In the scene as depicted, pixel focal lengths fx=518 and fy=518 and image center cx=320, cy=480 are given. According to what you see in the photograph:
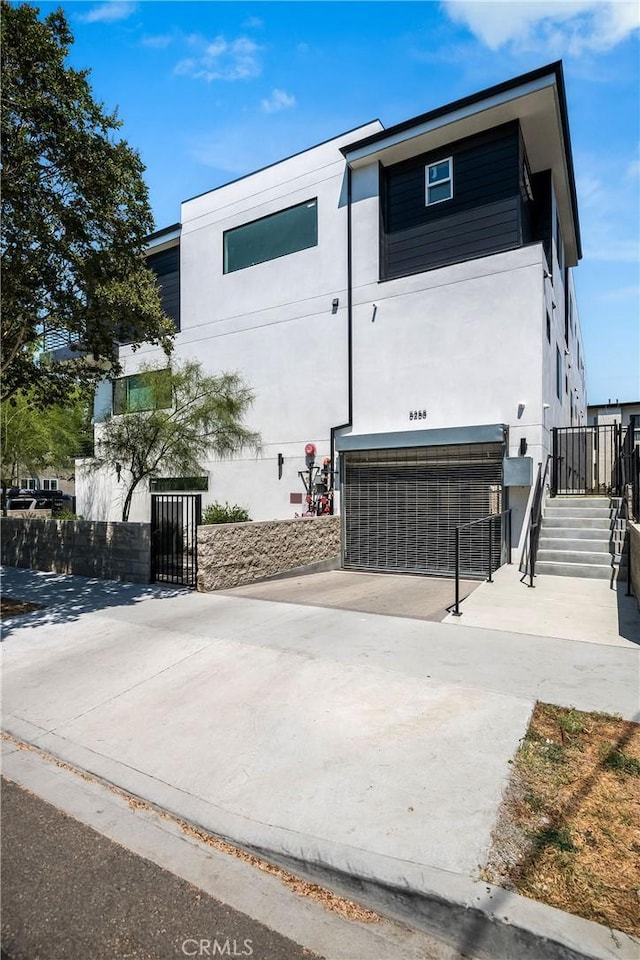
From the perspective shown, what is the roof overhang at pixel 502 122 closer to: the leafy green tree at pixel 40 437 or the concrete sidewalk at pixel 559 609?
the concrete sidewalk at pixel 559 609

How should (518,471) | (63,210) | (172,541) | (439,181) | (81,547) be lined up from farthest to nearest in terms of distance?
(439,181), (81,547), (518,471), (172,541), (63,210)

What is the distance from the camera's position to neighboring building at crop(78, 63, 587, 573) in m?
10.8

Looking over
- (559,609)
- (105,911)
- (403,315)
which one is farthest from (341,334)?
(105,911)

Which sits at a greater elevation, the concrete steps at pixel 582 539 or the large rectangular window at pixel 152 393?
the large rectangular window at pixel 152 393

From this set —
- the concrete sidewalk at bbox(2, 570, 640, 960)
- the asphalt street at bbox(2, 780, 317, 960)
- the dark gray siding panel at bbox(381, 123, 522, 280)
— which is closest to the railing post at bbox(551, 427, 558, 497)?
the dark gray siding panel at bbox(381, 123, 522, 280)

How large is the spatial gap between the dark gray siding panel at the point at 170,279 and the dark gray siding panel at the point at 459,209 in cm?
715

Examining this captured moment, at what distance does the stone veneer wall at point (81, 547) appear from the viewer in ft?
33.1

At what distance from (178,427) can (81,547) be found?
365 cm

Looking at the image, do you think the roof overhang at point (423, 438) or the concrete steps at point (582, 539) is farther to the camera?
the roof overhang at point (423, 438)

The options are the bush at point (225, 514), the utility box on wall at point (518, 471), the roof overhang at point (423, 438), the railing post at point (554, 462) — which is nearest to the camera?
the utility box on wall at point (518, 471)

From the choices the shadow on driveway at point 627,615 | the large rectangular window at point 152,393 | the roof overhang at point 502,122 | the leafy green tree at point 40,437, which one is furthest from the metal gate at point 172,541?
the roof overhang at point 502,122

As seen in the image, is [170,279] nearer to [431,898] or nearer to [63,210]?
[63,210]

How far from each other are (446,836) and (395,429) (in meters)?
9.82

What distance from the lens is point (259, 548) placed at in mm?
10297
